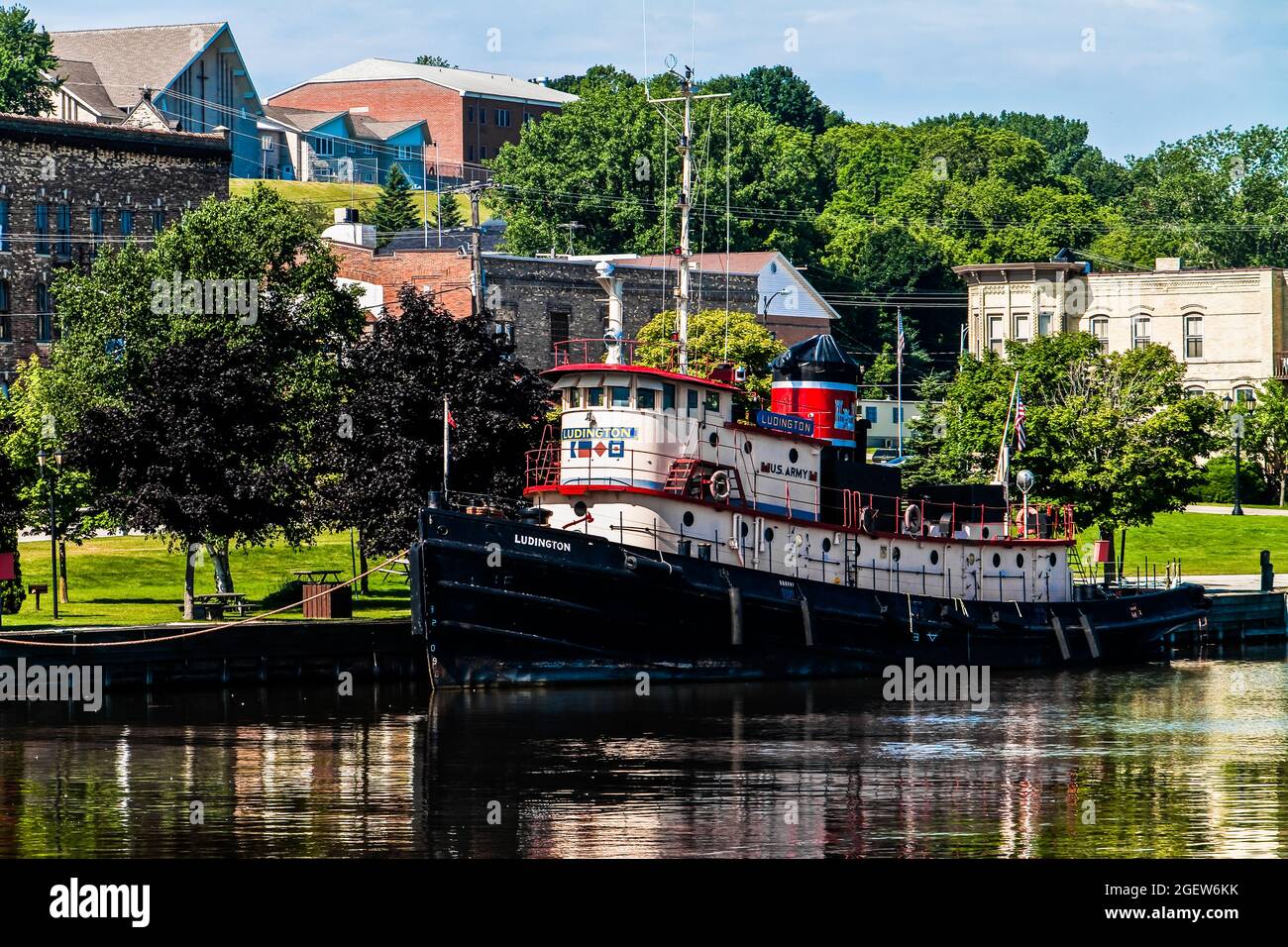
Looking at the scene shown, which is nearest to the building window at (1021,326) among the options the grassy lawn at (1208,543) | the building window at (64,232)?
the grassy lawn at (1208,543)

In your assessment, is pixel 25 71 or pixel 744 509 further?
pixel 25 71

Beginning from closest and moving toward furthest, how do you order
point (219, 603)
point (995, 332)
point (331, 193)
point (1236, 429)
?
point (219, 603) → point (1236, 429) → point (995, 332) → point (331, 193)

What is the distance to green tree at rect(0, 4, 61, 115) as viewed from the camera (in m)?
121

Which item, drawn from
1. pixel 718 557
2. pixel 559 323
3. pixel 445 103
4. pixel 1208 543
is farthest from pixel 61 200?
pixel 445 103

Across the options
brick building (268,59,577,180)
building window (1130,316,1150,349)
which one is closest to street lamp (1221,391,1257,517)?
building window (1130,316,1150,349)

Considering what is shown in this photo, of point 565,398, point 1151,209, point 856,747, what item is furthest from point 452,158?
point 856,747

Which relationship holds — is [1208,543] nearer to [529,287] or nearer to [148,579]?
[529,287]

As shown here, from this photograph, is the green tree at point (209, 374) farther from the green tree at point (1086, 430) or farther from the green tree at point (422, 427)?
the green tree at point (1086, 430)

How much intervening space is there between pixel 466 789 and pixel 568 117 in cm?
9975

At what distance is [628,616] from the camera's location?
44875mm

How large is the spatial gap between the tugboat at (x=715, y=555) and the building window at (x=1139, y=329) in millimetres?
55440

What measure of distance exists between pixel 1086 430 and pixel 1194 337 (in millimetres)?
39262

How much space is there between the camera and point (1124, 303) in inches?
4210

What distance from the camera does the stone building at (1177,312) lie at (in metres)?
105
